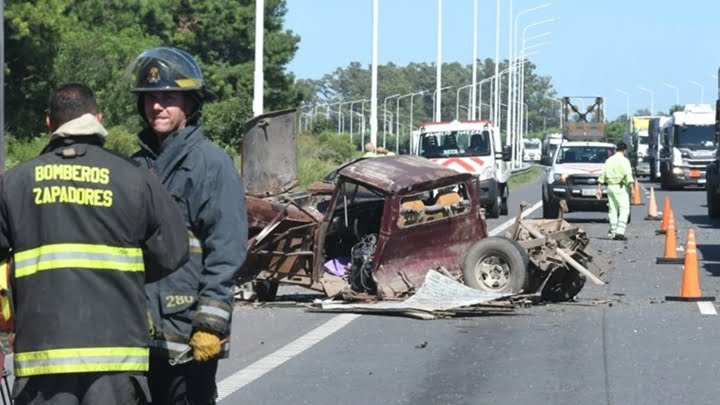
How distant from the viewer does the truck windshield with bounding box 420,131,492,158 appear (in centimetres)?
3694

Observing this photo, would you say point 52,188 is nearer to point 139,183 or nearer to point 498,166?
point 139,183

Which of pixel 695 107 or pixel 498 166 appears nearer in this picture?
pixel 498 166

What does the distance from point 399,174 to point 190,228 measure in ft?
35.3

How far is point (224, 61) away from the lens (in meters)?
96.2

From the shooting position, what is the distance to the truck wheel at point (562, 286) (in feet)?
56.9

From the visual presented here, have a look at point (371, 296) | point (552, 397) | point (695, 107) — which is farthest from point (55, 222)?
point (695, 107)

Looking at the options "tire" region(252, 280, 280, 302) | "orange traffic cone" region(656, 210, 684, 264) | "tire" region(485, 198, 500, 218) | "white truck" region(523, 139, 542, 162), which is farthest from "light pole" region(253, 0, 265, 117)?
Answer: "white truck" region(523, 139, 542, 162)

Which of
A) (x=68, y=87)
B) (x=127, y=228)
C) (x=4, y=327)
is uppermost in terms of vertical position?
(x=68, y=87)

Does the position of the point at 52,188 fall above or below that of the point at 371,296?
above

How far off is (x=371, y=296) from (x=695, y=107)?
42.6m

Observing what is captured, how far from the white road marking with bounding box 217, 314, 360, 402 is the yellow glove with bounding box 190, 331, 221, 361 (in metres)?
4.79

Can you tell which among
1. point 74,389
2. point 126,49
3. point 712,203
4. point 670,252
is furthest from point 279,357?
point 126,49

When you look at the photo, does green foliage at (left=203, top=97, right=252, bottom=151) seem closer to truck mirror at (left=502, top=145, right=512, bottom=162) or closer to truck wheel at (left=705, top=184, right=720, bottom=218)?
truck mirror at (left=502, top=145, right=512, bottom=162)

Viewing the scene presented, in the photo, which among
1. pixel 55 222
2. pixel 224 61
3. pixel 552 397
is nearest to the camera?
pixel 55 222
